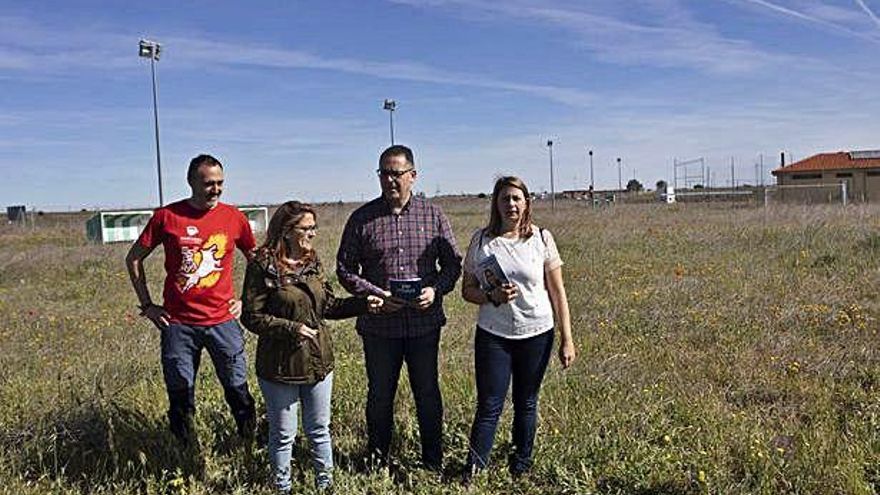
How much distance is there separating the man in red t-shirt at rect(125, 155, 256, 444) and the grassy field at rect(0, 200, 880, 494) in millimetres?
495

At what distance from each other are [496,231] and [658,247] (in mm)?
11835

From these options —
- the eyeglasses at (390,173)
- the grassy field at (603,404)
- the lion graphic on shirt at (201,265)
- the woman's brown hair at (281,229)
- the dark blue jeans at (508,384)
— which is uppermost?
the eyeglasses at (390,173)

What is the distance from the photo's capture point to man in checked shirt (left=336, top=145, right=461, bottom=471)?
3.89m

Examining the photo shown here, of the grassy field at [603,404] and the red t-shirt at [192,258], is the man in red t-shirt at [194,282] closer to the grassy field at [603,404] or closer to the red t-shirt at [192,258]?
the red t-shirt at [192,258]

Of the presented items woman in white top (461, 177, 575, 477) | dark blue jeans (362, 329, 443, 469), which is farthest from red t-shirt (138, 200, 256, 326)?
woman in white top (461, 177, 575, 477)

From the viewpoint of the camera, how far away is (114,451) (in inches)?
171

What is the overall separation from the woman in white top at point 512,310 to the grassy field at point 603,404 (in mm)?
269

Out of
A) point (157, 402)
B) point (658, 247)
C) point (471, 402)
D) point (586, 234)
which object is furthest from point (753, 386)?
point (586, 234)

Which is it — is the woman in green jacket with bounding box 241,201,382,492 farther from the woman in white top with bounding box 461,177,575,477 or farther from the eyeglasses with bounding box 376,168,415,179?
the woman in white top with bounding box 461,177,575,477

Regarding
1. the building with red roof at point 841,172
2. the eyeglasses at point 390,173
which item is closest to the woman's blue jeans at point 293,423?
the eyeglasses at point 390,173

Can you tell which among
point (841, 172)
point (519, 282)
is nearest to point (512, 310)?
point (519, 282)

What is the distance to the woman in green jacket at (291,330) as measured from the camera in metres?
3.70

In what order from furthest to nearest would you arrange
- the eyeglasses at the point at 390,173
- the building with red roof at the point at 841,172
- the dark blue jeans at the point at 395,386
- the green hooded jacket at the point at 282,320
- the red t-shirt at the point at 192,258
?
the building with red roof at the point at 841,172 → the red t-shirt at the point at 192,258 → the dark blue jeans at the point at 395,386 → the eyeglasses at the point at 390,173 → the green hooded jacket at the point at 282,320

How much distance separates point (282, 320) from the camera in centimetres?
367
